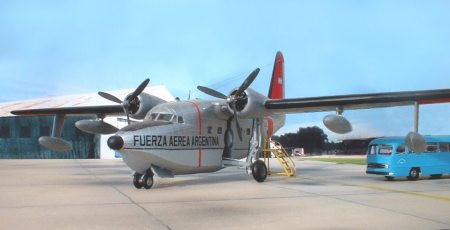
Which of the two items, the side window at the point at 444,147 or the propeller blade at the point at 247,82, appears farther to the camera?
the side window at the point at 444,147

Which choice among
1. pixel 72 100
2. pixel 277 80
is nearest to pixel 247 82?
pixel 277 80

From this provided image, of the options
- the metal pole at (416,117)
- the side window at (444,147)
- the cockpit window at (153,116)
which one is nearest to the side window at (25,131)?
the cockpit window at (153,116)

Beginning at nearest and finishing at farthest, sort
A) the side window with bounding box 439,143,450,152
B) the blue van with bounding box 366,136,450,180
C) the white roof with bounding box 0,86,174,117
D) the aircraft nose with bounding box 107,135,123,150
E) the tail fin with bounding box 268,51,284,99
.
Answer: the aircraft nose with bounding box 107,135,123,150 → the blue van with bounding box 366,136,450,180 → the side window with bounding box 439,143,450,152 → the tail fin with bounding box 268,51,284,99 → the white roof with bounding box 0,86,174,117

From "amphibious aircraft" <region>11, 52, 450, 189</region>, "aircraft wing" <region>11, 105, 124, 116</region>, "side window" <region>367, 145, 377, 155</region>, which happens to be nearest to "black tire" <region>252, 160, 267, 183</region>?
"amphibious aircraft" <region>11, 52, 450, 189</region>

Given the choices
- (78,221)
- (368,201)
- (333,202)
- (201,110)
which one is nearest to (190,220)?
(78,221)

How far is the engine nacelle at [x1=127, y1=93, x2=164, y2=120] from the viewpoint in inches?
756

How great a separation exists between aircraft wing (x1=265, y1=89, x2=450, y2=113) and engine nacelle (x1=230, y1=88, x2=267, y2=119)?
0.97 ft

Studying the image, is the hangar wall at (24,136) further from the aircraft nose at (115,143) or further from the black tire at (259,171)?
the aircraft nose at (115,143)

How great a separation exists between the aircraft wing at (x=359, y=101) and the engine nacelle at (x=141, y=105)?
530 cm

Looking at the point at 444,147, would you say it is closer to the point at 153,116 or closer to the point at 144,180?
the point at 153,116

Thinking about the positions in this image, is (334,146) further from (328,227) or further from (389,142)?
(328,227)

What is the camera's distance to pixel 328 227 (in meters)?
8.37

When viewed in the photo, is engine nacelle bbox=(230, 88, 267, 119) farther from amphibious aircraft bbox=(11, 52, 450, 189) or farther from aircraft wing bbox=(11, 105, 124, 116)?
aircraft wing bbox=(11, 105, 124, 116)

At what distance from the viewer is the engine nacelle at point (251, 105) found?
56.8 ft
